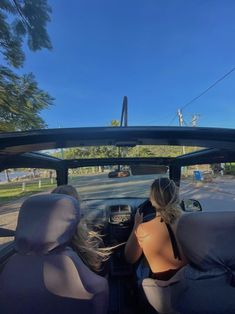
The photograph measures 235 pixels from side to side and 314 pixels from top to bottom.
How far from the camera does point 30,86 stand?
13.0 metres

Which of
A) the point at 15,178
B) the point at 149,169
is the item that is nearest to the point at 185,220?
the point at 149,169

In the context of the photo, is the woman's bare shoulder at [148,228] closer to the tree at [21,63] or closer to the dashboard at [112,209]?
the dashboard at [112,209]

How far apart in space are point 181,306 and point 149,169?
8.25ft

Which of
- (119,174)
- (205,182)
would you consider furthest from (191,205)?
(205,182)

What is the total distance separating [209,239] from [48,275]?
888mm

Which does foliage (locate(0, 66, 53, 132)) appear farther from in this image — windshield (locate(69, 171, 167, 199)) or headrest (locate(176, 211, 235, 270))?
headrest (locate(176, 211, 235, 270))

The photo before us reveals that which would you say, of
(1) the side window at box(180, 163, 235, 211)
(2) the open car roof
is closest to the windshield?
(1) the side window at box(180, 163, 235, 211)

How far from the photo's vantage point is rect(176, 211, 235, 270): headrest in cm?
202

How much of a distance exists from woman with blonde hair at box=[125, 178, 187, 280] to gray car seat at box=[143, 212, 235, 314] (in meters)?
0.50

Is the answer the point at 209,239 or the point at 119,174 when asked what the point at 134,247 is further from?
the point at 119,174

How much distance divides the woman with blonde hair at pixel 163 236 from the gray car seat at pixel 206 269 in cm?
50

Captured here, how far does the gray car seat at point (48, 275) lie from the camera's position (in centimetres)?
182

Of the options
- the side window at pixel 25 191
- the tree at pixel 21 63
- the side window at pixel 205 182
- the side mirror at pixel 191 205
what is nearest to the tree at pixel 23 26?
the tree at pixel 21 63

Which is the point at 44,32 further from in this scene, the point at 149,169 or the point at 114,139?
the point at 114,139
